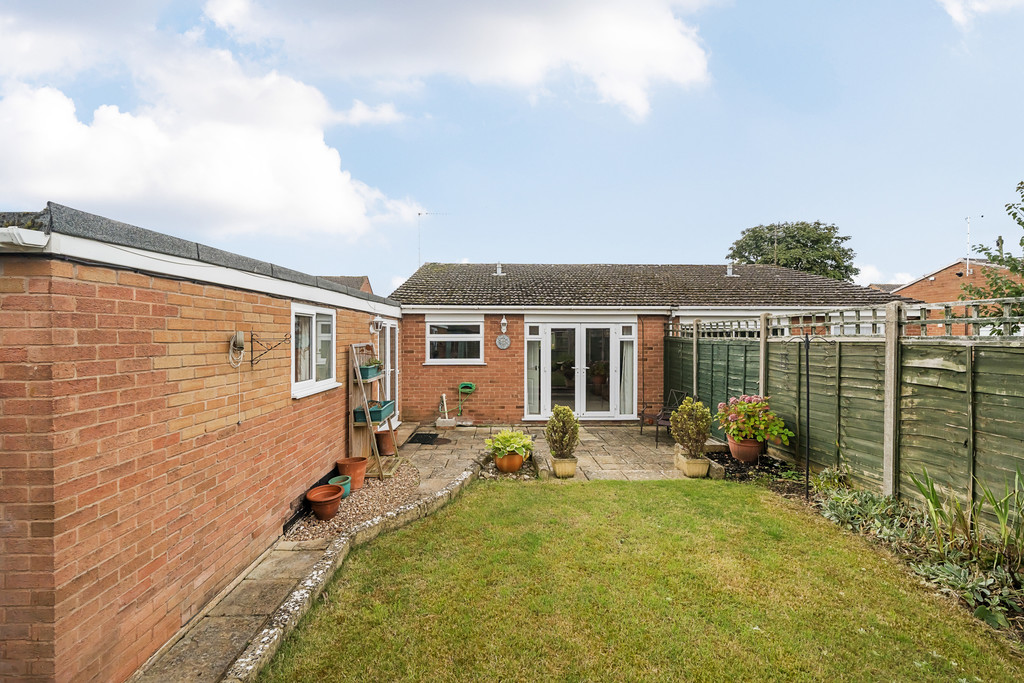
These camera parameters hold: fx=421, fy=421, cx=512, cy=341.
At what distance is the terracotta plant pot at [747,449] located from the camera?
6.75 m

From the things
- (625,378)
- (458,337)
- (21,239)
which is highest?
(21,239)

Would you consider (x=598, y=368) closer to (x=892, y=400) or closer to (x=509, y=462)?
(x=509, y=462)

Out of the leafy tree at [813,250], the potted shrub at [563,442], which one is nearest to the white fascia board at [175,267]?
the potted shrub at [563,442]

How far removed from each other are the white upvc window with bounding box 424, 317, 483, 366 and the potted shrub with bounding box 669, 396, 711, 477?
213 inches

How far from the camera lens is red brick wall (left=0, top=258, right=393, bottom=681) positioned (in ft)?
6.64

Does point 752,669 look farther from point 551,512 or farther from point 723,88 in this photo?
point 723,88

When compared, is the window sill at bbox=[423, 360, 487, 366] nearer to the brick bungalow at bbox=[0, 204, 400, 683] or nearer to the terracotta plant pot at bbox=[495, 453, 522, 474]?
the terracotta plant pot at bbox=[495, 453, 522, 474]

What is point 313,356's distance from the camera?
5402 mm

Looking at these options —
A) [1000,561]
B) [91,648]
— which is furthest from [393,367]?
[1000,561]

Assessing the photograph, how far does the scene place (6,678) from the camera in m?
2.05

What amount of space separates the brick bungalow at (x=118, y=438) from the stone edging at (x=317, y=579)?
608 mm

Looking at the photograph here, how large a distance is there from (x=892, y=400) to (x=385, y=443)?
23.6 ft

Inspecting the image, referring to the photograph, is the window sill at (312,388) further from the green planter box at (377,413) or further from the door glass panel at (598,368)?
the door glass panel at (598,368)

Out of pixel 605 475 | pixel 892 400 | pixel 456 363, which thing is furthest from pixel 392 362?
pixel 892 400
